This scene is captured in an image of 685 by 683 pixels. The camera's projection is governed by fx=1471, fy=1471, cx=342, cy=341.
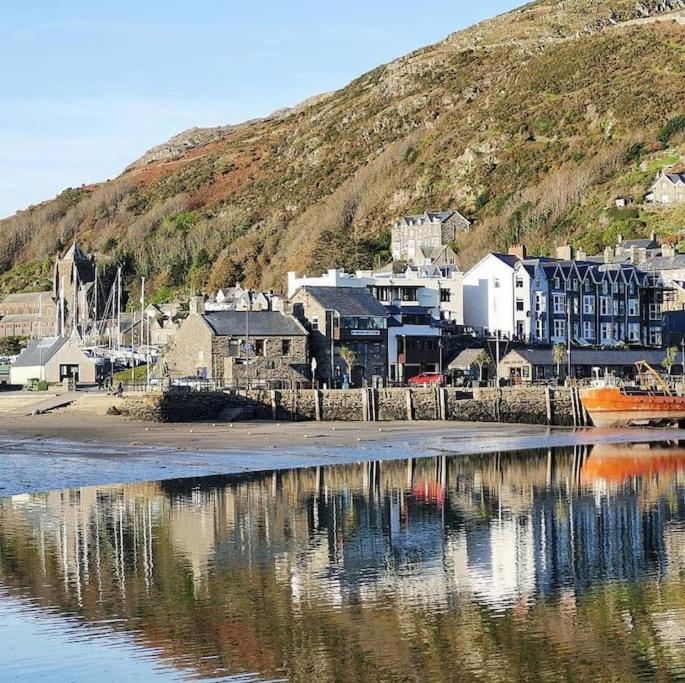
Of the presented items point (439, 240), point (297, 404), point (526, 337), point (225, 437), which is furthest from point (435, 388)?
point (439, 240)

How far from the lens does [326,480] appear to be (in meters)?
46.9

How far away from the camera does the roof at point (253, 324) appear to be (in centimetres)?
8419

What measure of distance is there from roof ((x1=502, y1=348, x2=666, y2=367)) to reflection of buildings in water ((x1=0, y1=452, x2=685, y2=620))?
141ft

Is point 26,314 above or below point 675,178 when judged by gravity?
below

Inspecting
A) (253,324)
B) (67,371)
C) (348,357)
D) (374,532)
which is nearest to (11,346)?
(67,371)

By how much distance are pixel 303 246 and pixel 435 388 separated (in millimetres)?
106471

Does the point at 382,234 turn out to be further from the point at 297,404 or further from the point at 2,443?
the point at 2,443

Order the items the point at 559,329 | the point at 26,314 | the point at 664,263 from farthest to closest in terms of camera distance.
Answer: the point at 26,314 < the point at 664,263 < the point at 559,329

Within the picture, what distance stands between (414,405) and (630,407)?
447 inches

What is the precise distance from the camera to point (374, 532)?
35344 mm

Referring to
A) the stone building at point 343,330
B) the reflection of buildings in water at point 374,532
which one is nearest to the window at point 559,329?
the stone building at point 343,330

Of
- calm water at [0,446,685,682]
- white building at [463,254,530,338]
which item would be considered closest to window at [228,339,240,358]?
white building at [463,254,530,338]

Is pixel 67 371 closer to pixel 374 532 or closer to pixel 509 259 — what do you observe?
pixel 509 259

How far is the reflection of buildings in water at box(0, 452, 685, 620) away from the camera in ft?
94.3
